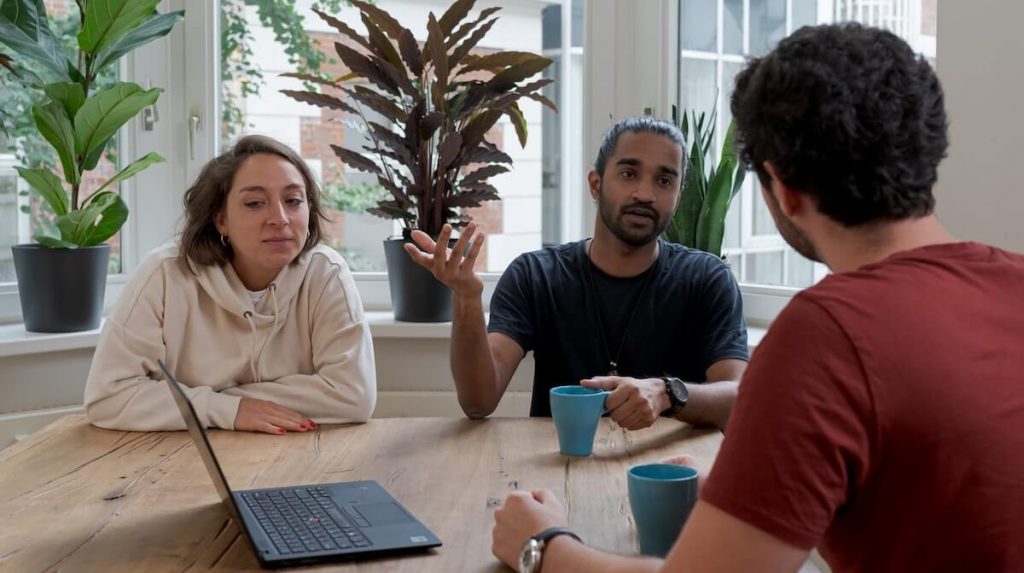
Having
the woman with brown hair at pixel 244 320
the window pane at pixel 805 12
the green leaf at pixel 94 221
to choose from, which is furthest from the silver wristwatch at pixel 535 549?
the window pane at pixel 805 12

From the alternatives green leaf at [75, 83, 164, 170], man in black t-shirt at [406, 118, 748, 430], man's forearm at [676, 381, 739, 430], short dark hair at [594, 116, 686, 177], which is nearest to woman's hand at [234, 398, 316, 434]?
man in black t-shirt at [406, 118, 748, 430]

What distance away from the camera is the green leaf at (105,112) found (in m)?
2.64

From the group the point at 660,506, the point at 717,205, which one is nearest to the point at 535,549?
the point at 660,506

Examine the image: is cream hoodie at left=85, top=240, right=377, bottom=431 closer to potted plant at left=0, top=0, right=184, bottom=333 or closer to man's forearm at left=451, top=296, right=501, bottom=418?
man's forearm at left=451, top=296, right=501, bottom=418

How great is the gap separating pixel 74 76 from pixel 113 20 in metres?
0.20

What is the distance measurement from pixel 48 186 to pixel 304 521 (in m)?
1.77

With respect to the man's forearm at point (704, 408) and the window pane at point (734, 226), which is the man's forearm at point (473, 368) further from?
the window pane at point (734, 226)

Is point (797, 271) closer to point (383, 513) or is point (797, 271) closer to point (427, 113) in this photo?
point (427, 113)

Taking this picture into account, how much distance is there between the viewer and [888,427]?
83 centimetres

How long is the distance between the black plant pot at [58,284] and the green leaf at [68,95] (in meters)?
0.36

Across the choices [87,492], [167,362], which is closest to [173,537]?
[87,492]

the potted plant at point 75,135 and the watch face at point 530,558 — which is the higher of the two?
the potted plant at point 75,135

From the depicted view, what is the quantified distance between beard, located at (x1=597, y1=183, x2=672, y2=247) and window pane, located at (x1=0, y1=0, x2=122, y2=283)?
59.3 inches

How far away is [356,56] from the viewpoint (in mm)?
2936
